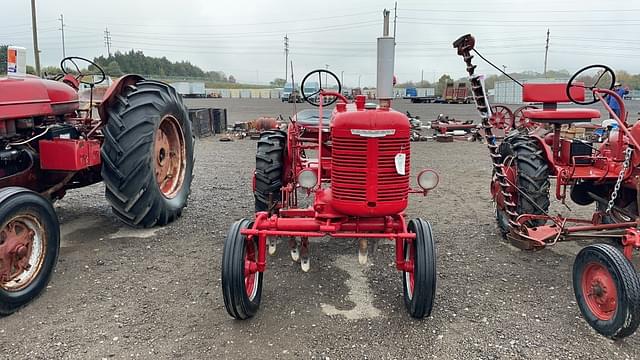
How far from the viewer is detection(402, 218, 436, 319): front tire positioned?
3010mm

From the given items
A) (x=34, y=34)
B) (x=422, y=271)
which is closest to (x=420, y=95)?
(x=34, y=34)

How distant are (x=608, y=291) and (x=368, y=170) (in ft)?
5.30

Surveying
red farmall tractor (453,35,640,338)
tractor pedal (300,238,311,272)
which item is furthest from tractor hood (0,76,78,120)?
red farmall tractor (453,35,640,338)

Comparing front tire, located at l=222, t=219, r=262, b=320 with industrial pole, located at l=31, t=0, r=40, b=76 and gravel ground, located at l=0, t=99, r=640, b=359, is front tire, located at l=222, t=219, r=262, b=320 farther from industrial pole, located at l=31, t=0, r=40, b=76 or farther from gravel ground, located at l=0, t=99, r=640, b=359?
industrial pole, located at l=31, t=0, r=40, b=76

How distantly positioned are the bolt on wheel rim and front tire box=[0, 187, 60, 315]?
3.65 metres

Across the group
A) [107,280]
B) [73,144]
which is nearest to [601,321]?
[107,280]

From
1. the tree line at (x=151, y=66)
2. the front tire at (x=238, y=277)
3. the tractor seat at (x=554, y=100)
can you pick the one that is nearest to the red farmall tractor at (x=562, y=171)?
the tractor seat at (x=554, y=100)

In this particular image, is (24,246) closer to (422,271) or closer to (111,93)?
(111,93)

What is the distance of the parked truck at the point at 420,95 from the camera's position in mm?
44281

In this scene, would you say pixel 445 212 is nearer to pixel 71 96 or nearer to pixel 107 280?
pixel 107 280

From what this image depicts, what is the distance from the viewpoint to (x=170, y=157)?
18.5 feet

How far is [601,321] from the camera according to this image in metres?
2.97

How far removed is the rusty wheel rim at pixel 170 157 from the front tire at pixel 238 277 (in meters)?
2.42

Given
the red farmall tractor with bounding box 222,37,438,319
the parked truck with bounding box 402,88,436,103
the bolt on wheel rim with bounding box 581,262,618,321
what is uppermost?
the parked truck with bounding box 402,88,436,103
